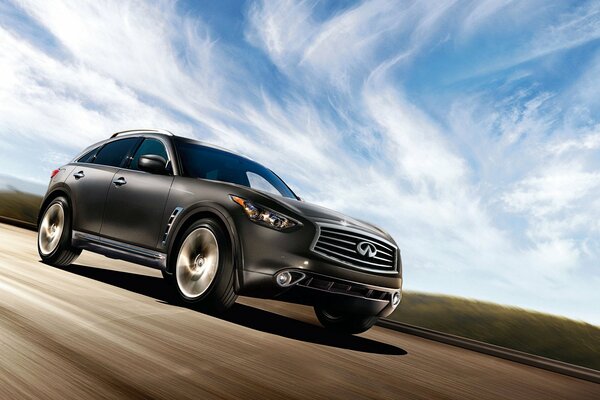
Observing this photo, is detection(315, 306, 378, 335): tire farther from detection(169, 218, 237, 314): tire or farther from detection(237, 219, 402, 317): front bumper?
detection(169, 218, 237, 314): tire

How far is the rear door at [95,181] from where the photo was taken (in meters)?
7.31

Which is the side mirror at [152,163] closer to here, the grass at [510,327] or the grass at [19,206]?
the grass at [510,327]

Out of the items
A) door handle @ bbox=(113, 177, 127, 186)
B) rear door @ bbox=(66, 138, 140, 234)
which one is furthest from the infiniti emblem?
rear door @ bbox=(66, 138, 140, 234)

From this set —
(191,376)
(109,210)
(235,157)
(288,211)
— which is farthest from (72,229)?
(191,376)

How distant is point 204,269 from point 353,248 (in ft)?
4.57

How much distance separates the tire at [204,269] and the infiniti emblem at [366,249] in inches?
46.8

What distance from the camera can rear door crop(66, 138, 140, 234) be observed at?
7.31 m

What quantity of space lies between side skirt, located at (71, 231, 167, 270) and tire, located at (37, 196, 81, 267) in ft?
0.76

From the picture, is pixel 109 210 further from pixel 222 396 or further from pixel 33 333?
pixel 222 396

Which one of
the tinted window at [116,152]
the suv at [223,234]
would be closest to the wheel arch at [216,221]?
the suv at [223,234]

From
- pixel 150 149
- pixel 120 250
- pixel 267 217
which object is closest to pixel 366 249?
pixel 267 217

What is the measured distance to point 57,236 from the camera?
7949 millimetres

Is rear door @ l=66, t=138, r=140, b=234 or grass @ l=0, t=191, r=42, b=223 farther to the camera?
grass @ l=0, t=191, r=42, b=223

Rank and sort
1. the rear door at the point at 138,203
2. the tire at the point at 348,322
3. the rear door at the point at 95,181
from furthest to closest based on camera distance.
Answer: the rear door at the point at 95,181 < the tire at the point at 348,322 < the rear door at the point at 138,203
